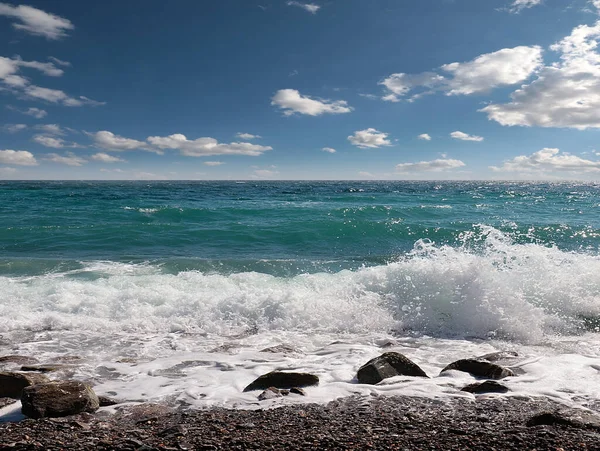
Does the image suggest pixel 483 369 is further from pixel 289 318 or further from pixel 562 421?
pixel 289 318

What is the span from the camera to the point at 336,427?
12.7ft

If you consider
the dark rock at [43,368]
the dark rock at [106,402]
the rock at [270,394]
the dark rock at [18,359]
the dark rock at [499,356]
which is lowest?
the dark rock at [18,359]

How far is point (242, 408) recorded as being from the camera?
4.45m

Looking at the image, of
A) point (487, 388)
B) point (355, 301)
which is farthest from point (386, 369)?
point (355, 301)

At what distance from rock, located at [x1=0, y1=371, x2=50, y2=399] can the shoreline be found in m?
0.81

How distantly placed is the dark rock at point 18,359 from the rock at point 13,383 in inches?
51.1

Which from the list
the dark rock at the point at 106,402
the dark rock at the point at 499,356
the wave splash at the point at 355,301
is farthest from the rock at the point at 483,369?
the dark rock at the point at 106,402

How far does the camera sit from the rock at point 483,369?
539cm

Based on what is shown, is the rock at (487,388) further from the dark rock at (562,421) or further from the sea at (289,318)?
the dark rock at (562,421)

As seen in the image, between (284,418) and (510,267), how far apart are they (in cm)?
881

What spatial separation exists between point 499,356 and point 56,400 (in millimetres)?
6059

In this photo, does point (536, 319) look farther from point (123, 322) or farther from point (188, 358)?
point (123, 322)

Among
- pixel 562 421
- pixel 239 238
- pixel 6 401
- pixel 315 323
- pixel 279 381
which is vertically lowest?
pixel 315 323

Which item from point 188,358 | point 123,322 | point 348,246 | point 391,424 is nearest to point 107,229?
point 348,246
